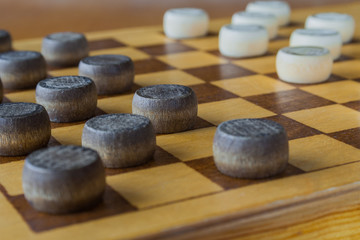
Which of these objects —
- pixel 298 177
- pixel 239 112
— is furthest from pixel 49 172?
pixel 239 112

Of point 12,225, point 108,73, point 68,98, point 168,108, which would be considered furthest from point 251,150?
point 108,73

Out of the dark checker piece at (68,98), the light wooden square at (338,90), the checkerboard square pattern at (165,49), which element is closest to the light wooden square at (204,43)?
the checkerboard square pattern at (165,49)

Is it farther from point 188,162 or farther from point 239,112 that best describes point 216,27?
point 188,162

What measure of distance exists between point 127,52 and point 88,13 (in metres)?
2.07

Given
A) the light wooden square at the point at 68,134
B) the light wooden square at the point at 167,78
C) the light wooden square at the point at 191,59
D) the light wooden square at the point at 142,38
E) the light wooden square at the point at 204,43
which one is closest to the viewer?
the light wooden square at the point at 68,134

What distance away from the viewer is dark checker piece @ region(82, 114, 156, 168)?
133 cm

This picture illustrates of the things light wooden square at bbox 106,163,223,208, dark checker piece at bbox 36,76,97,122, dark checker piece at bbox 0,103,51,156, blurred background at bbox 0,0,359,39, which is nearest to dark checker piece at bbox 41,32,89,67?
dark checker piece at bbox 36,76,97,122

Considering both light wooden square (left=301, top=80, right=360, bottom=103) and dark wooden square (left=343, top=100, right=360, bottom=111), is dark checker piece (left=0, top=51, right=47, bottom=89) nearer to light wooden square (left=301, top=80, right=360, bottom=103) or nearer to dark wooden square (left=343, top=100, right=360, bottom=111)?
light wooden square (left=301, top=80, right=360, bottom=103)

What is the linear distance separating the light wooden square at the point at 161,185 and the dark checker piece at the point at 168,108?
218 mm

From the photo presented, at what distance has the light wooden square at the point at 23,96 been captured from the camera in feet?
6.30

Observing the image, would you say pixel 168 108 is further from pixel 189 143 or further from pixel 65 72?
pixel 65 72

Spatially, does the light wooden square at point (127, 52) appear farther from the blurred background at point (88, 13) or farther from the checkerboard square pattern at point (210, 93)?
the blurred background at point (88, 13)

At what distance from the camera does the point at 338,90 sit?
6.48 ft

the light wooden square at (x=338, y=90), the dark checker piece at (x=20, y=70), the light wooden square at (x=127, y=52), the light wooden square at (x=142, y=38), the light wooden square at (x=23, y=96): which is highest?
the dark checker piece at (x=20, y=70)
